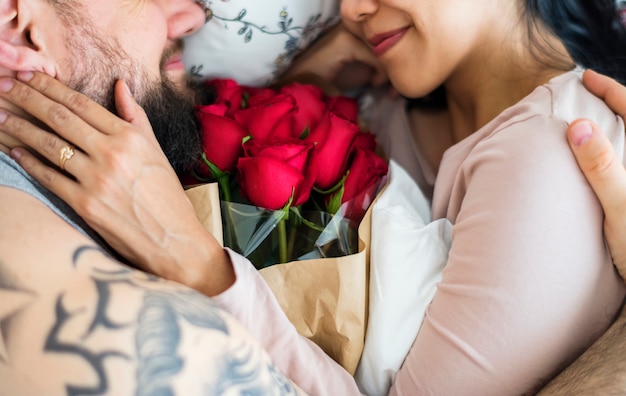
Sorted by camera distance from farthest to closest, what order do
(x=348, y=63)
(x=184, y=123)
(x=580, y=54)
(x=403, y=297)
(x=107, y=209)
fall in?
(x=348, y=63)
(x=580, y=54)
(x=184, y=123)
(x=403, y=297)
(x=107, y=209)

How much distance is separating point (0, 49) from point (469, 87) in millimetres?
870

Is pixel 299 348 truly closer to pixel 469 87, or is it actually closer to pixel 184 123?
pixel 184 123

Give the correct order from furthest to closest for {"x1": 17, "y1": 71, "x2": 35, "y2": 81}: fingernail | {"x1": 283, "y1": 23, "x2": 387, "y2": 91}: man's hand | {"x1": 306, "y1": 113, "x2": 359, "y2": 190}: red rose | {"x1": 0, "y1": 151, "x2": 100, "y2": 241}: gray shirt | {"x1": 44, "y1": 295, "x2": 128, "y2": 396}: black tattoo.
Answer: {"x1": 283, "y1": 23, "x2": 387, "y2": 91}: man's hand
{"x1": 306, "y1": 113, "x2": 359, "y2": 190}: red rose
{"x1": 17, "y1": 71, "x2": 35, "y2": 81}: fingernail
{"x1": 0, "y1": 151, "x2": 100, "y2": 241}: gray shirt
{"x1": 44, "y1": 295, "x2": 128, "y2": 396}: black tattoo

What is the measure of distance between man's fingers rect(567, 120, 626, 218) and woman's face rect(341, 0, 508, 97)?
340 millimetres

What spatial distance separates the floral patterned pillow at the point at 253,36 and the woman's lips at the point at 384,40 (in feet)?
0.40

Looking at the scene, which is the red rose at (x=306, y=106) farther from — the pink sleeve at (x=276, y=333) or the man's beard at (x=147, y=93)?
the pink sleeve at (x=276, y=333)

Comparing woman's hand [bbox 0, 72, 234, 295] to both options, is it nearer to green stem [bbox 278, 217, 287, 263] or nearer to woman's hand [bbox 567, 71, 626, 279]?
green stem [bbox 278, 217, 287, 263]

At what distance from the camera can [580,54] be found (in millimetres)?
1222

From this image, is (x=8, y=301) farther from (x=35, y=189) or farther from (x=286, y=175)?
(x=286, y=175)

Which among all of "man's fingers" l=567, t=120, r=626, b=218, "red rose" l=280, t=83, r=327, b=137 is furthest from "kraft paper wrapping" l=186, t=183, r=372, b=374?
"man's fingers" l=567, t=120, r=626, b=218

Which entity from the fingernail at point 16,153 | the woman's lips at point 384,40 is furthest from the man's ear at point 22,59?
the woman's lips at point 384,40

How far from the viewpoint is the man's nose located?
1160 mm

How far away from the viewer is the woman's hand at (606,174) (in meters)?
0.87

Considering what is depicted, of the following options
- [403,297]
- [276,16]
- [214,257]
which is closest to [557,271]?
[403,297]
